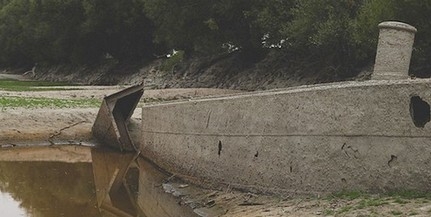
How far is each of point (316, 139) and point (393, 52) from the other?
8.55ft

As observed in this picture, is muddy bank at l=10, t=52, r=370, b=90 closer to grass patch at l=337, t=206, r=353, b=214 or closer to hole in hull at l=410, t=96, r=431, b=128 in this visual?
hole in hull at l=410, t=96, r=431, b=128

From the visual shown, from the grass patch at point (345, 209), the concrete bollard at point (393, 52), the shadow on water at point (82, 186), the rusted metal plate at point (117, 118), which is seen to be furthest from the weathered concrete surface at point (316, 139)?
the rusted metal plate at point (117, 118)

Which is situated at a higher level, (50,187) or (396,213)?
(396,213)

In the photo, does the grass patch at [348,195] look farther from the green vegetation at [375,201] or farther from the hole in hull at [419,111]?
the hole in hull at [419,111]

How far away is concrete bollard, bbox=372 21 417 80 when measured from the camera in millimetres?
12591

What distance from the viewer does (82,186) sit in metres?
16.5

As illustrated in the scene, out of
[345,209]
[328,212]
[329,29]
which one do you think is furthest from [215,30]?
[345,209]

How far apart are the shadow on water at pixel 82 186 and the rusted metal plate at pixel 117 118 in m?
0.52

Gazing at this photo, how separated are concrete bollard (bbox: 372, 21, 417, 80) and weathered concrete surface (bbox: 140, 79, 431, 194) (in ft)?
4.06

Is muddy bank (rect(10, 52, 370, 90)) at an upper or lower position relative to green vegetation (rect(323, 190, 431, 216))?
lower

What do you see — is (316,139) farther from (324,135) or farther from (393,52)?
(393,52)

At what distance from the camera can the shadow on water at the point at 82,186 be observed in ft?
44.8

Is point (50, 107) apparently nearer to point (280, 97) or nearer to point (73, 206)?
point (73, 206)

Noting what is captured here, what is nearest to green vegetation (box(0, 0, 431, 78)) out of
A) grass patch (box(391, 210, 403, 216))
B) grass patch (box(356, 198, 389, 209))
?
grass patch (box(356, 198, 389, 209))
